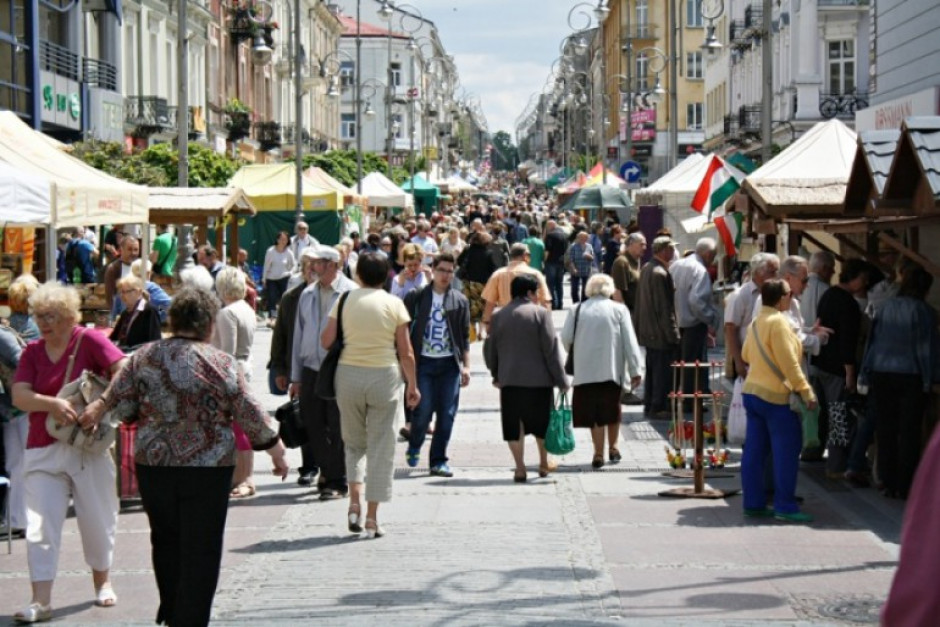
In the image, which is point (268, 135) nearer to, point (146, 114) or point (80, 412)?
point (146, 114)

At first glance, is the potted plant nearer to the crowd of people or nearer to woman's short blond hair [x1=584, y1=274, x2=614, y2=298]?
the crowd of people

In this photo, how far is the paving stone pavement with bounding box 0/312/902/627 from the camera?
312 inches

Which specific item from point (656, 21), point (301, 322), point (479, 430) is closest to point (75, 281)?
point (479, 430)

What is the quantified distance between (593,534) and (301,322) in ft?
9.11

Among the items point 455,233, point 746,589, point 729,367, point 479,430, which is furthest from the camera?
point 455,233

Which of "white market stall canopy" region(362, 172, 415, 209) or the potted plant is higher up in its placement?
the potted plant

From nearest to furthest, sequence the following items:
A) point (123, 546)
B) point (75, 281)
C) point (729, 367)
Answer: point (123, 546) < point (729, 367) < point (75, 281)

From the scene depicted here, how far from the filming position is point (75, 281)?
25.3m

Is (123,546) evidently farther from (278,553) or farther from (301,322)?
(301,322)

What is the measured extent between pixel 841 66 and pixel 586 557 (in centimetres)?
4164

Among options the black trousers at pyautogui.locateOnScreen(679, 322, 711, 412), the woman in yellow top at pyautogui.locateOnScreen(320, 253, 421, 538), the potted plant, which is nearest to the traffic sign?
the potted plant

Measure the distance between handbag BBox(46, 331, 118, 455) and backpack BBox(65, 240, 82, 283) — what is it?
17.6 metres

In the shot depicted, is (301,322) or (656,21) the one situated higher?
(656,21)

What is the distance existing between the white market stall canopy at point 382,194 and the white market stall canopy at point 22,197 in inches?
1137
